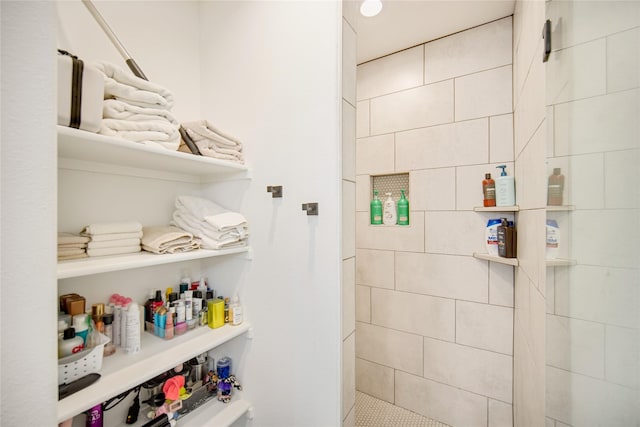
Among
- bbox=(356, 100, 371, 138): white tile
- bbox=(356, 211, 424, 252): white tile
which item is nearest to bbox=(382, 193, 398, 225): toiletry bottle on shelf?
bbox=(356, 211, 424, 252): white tile

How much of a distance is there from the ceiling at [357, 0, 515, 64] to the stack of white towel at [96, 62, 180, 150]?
3.81ft

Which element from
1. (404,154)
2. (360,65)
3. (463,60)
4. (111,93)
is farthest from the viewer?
(360,65)

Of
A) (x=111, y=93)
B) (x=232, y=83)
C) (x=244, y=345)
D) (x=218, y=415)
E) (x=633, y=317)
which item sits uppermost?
(x=232, y=83)

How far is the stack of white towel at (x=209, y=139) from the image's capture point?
1.01 metres

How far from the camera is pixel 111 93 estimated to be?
0.79 m

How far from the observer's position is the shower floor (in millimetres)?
1543

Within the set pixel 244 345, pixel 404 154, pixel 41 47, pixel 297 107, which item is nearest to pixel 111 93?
pixel 41 47

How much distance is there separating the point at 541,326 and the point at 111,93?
1.53 metres

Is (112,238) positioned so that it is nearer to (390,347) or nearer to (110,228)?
(110,228)

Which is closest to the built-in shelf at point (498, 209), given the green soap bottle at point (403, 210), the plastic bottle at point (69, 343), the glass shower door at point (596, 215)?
the green soap bottle at point (403, 210)

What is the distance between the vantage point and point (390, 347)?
5.60 ft

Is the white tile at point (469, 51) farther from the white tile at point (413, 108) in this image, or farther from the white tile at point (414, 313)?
the white tile at point (414, 313)

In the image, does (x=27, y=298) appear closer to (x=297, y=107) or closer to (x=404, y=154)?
(x=297, y=107)

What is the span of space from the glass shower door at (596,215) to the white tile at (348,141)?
58cm
